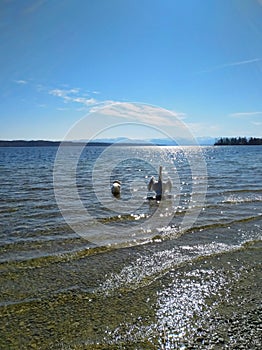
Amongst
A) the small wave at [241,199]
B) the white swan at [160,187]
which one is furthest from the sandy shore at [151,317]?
the white swan at [160,187]

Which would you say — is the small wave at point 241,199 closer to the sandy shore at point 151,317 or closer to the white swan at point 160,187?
the white swan at point 160,187

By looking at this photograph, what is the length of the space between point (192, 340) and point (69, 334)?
1.91 metres

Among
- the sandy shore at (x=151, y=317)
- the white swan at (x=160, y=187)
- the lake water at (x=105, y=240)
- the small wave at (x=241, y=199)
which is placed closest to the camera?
the sandy shore at (x=151, y=317)

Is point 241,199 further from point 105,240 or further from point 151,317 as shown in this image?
point 151,317

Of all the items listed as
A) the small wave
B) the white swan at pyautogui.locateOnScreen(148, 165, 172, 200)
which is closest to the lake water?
the small wave

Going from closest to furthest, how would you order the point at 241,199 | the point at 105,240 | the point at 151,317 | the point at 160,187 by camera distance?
the point at 151,317
the point at 105,240
the point at 241,199
the point at 160,187

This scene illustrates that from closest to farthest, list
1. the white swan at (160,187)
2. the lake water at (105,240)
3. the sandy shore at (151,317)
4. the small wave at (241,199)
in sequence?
the sandy shore at (151,317) < the lake water at (105,240) < the small wave at (241,199) < the white swan at (160,187)

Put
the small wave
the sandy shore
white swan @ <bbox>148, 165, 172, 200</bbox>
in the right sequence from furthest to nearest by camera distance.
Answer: white swan @ <bbox>148, 165, 172, 200</bbox> → the small wave → the sandy shore

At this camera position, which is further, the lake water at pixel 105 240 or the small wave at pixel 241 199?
the small wave at pixel 241 199

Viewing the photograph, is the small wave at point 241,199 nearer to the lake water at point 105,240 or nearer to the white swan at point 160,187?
the lake water at point 105,240

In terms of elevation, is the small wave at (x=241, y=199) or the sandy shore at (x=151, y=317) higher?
the small wave at (x=241, y=199)

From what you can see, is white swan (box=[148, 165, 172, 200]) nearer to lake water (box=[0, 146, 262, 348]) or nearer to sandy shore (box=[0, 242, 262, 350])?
lake water (box=[0, 146, 262, 348])

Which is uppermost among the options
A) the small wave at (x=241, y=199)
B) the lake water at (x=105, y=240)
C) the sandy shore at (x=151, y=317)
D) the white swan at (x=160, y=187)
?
the white swan at (x=160, y=187)

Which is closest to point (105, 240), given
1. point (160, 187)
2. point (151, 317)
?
point (151, 317)
